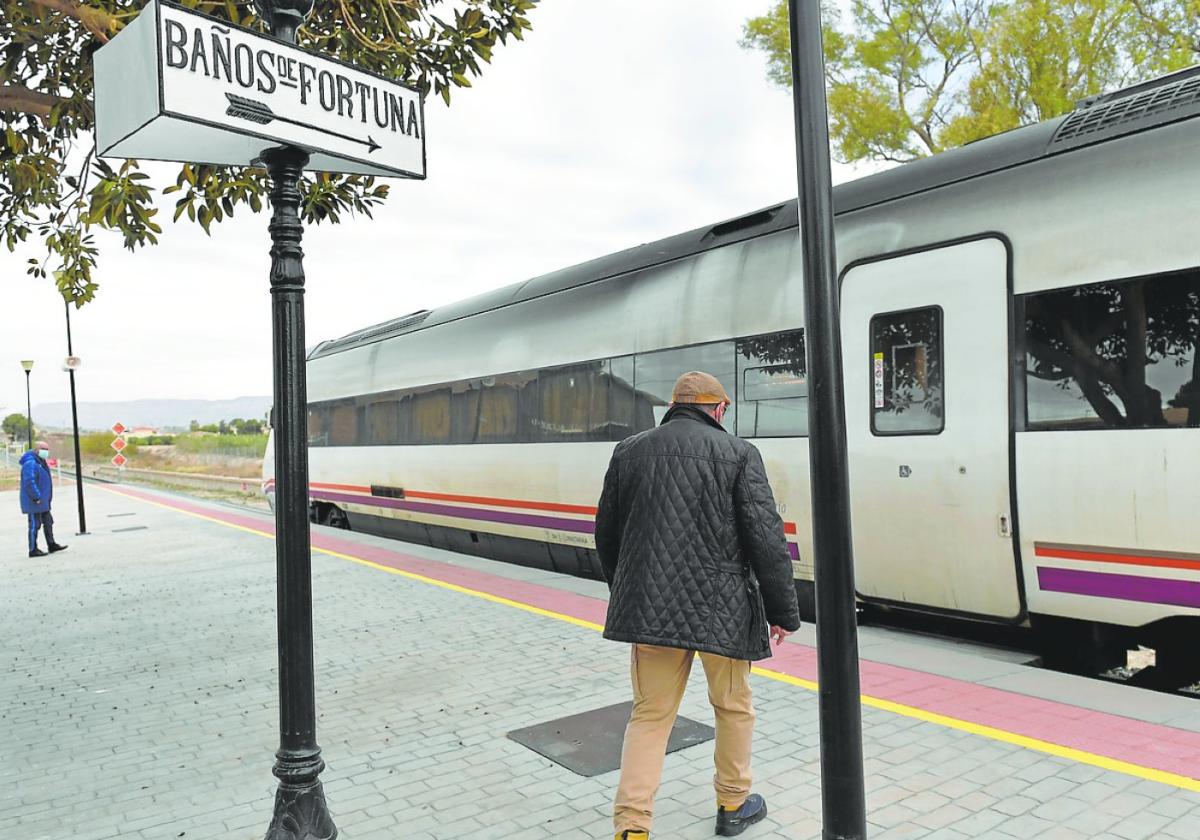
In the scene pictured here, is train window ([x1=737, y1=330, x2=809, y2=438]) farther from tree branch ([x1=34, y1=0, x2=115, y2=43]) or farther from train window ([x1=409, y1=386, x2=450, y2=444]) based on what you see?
train window ([x1=409, y1=386, x2=450, y2=444])

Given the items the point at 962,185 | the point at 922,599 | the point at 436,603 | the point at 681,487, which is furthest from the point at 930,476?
the point at 436,603

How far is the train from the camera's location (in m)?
4.99

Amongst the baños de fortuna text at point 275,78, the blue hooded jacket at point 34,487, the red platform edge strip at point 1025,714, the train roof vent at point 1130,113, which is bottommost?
the red platform edge strip at point 1025,714

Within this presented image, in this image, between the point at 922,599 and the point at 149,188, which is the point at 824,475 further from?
the point at 149,188

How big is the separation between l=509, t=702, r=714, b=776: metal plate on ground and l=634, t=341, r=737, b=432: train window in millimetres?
3273

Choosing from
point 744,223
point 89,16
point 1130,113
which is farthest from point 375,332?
point 1130,113

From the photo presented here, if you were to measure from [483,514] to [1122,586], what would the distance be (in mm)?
7655

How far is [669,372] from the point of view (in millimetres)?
8547

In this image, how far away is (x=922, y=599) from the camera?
20.5 feet

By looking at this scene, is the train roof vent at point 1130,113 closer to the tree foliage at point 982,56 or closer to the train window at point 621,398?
the train window at point 621,398

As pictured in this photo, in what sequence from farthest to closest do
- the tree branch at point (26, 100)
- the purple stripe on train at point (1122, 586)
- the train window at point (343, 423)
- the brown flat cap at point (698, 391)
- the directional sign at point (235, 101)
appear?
the train window at point (343, 423) → the tree branch at point (26, 100) → the purple stripe on train at point (1122, 586) → the brown flat cap at point (698, 391) → the directional sign at point (235, 101)

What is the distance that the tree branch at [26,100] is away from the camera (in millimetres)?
6078

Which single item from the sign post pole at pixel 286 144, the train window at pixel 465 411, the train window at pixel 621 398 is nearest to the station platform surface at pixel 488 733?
the sign post pole at pixel 286 144

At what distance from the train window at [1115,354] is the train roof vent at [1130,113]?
872mm
